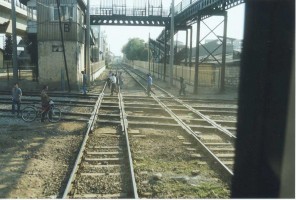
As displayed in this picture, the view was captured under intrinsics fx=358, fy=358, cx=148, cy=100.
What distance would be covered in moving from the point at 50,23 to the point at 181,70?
13805 mm

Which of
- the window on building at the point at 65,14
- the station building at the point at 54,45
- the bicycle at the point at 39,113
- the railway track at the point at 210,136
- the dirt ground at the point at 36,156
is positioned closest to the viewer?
the dirt ground at the point at 36,156

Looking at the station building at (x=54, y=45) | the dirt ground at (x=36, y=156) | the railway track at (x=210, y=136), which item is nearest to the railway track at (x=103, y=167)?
the dirt ground at (x=36, y=156)

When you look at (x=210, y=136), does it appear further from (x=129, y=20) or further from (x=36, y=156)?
(x=129, y=20)

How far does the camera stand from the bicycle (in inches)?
584

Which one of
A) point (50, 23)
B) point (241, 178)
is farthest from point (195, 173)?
point (50, 23)

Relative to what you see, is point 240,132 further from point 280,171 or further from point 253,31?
point 253,31

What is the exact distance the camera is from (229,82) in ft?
115

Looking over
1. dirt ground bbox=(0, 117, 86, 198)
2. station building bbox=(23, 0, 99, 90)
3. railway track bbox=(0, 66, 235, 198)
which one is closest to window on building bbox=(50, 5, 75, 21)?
station building bbox=(23, 0, 99, 90)

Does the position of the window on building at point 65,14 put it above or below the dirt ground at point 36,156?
above

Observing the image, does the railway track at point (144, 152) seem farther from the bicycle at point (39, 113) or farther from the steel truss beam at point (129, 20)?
the steel truss beam at point (129, 20)

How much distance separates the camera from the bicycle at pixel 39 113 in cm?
1484

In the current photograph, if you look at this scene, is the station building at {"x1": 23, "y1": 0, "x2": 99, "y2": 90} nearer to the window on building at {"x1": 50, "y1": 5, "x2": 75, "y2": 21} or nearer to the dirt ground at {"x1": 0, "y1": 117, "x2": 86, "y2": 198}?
the window on building at {"x1": 50, "y1": 5, "x2": 75, "y2": 21}

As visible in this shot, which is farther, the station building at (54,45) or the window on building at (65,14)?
the window on building at (65,14)

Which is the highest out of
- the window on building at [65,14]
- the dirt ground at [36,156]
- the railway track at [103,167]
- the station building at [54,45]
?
the window on building at [65,14]
